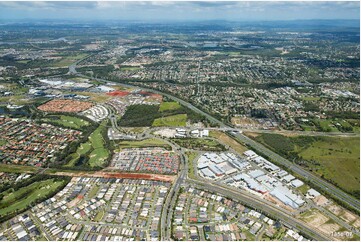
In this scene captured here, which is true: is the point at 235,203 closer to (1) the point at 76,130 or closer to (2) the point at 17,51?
(1) the point at 76,130

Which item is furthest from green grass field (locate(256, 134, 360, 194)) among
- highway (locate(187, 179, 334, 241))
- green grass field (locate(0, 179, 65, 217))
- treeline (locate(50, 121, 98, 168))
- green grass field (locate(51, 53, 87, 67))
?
green grass field (locate(51, 53, 87, 67))

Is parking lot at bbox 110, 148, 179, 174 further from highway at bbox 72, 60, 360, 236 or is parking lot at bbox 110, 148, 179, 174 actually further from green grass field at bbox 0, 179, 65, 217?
green grass field at bbox 0, 179, 65, 217

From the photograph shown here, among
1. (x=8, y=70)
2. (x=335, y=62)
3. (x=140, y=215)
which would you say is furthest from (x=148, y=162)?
(x=335, y=62)

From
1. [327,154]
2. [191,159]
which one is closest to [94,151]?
[191,159]

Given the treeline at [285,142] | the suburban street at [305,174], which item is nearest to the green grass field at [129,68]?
the suburban street at [305,174]

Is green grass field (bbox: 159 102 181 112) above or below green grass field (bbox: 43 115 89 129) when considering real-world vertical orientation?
above

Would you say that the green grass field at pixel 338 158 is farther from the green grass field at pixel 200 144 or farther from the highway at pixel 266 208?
the green grass field at pixel 200 144
